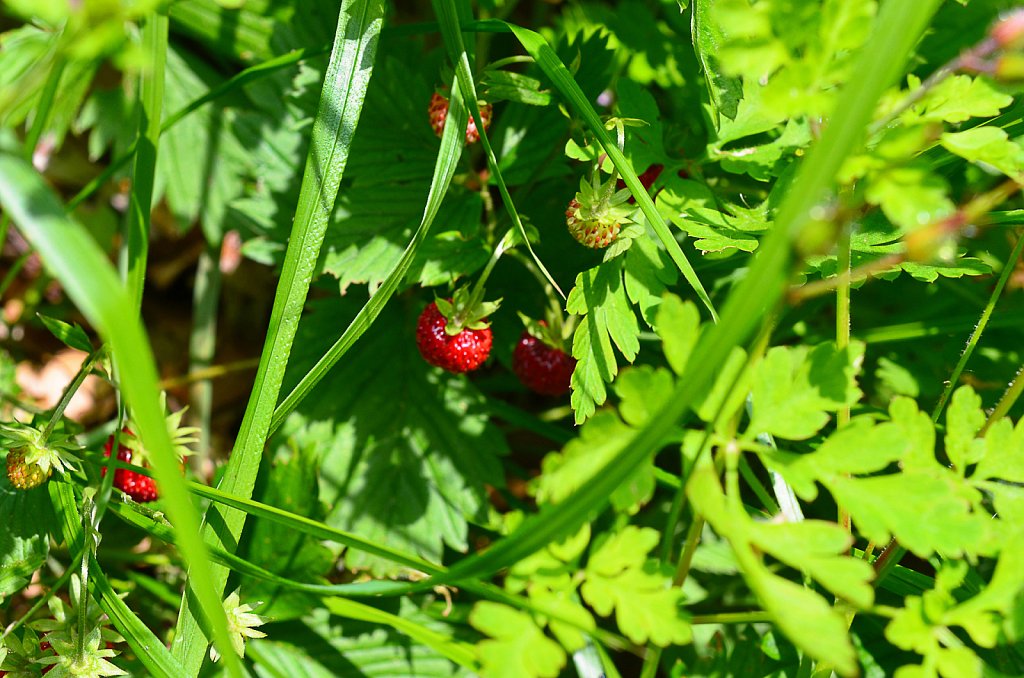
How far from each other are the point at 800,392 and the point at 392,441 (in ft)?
2.82

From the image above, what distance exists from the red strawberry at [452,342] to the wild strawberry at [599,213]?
0.22 m

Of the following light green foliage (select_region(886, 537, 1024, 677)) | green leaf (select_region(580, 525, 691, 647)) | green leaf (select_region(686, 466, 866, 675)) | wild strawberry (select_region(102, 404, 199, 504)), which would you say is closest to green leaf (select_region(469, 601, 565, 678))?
green leaf (select_region(580, 525, 691, 647))

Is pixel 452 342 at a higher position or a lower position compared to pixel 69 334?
lower

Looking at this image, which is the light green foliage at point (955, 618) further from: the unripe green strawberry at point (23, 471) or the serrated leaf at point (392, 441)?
the unripe green strawberry at point (23, 471)

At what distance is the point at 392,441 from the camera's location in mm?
1426

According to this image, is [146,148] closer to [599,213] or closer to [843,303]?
[599,213]

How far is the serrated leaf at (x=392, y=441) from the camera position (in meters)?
1.36

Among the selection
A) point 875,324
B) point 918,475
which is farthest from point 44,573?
point 875,324

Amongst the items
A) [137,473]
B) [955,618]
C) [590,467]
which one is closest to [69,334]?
[137,473]

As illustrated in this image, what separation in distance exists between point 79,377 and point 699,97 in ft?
3.27

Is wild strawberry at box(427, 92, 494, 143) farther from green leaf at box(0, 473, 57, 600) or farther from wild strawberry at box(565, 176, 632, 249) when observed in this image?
green leaf at box(0, 473, 57, 600)

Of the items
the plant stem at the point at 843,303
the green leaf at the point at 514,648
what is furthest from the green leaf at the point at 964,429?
the green leaf at the point at 514,648

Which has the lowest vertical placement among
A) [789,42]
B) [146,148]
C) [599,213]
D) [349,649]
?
Answer: [349,649]

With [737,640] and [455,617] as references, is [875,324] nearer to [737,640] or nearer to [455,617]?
[737,640]
